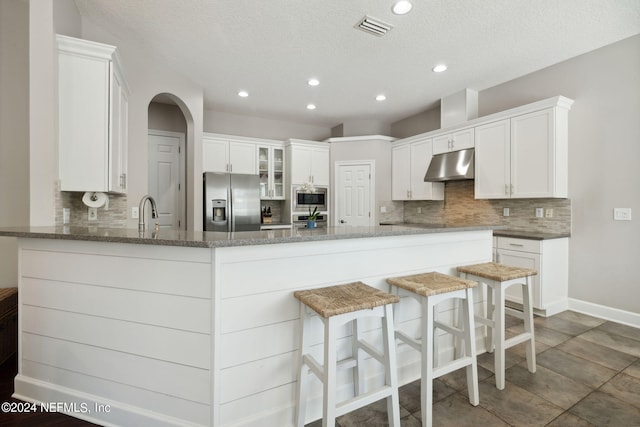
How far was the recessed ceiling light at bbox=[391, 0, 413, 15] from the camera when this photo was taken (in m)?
2.30

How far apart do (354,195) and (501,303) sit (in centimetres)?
356

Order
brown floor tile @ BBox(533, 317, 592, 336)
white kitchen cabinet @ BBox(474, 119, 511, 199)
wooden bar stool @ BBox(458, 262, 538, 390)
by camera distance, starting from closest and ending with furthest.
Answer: wooden bar stool @ BBox(458, 262, 538, 390) → brown floor tile @ BBox(533, 317, 592, 336) → white kitchen cabinet @ BBox(474, 119, 511, 199)

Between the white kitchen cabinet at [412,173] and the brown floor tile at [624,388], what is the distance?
119 inches

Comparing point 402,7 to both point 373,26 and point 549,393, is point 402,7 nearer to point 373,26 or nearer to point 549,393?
point 373,26

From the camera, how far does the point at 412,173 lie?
193 inches

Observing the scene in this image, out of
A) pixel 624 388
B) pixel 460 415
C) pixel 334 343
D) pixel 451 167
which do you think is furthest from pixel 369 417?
pixel 451 167

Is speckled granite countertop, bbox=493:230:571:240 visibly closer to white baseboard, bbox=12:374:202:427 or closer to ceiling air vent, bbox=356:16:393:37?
ceiling air vent, bbox=356:16:393:37

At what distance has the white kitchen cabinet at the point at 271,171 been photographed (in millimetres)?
5070

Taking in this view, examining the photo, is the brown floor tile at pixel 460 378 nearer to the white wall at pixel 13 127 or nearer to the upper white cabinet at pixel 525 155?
the upper white cabinet at pixel 525 155

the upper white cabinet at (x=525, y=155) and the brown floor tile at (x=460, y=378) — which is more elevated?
the upper white cabinet at (x=525, y=155)

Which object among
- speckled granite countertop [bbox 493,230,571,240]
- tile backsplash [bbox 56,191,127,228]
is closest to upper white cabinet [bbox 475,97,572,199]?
speckled granite countertop [bbox 493,230,571,240]

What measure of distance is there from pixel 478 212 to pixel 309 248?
3536 millimetres

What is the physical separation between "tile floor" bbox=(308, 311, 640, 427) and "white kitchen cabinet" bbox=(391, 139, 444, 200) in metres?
2.63

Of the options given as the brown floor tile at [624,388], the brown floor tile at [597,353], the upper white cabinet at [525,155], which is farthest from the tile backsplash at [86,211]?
the upper white cabinet at [525,155]
